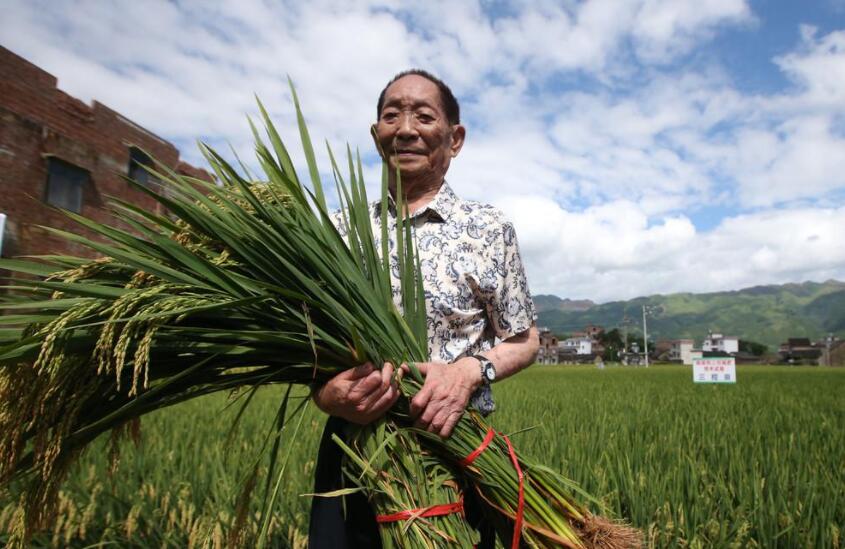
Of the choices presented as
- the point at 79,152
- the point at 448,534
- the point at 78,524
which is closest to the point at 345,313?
the point at 448,534

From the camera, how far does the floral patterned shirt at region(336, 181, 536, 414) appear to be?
1.30 meters

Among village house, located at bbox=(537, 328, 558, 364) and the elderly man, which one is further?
village house, located at bbox=(537, 328, 558, 364)

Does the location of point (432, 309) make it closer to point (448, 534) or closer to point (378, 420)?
point (378, 420)

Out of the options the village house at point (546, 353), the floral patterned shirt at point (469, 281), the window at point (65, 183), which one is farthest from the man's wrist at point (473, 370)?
the village house at point (546, 353)

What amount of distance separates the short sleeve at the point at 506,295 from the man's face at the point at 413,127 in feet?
0.86

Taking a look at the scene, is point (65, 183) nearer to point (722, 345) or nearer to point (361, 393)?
point (361, 393)

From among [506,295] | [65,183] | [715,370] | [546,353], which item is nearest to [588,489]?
[506,295]

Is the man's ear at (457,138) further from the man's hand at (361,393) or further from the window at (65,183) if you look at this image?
the window at (65,183)

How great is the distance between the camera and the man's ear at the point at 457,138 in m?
1.50

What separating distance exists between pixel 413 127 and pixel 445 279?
395mm

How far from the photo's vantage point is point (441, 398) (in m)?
1.07

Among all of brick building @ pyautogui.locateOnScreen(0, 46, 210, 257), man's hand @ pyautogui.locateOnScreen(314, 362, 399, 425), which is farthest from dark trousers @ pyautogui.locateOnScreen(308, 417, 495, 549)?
brick building @ pyautogui.locateOnScreen(0, 46, 210, 257)

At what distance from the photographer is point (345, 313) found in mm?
1087

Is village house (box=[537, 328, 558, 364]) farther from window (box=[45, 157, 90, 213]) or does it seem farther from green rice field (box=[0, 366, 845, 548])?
green rice field (box=[0, 366, 845, 548])
